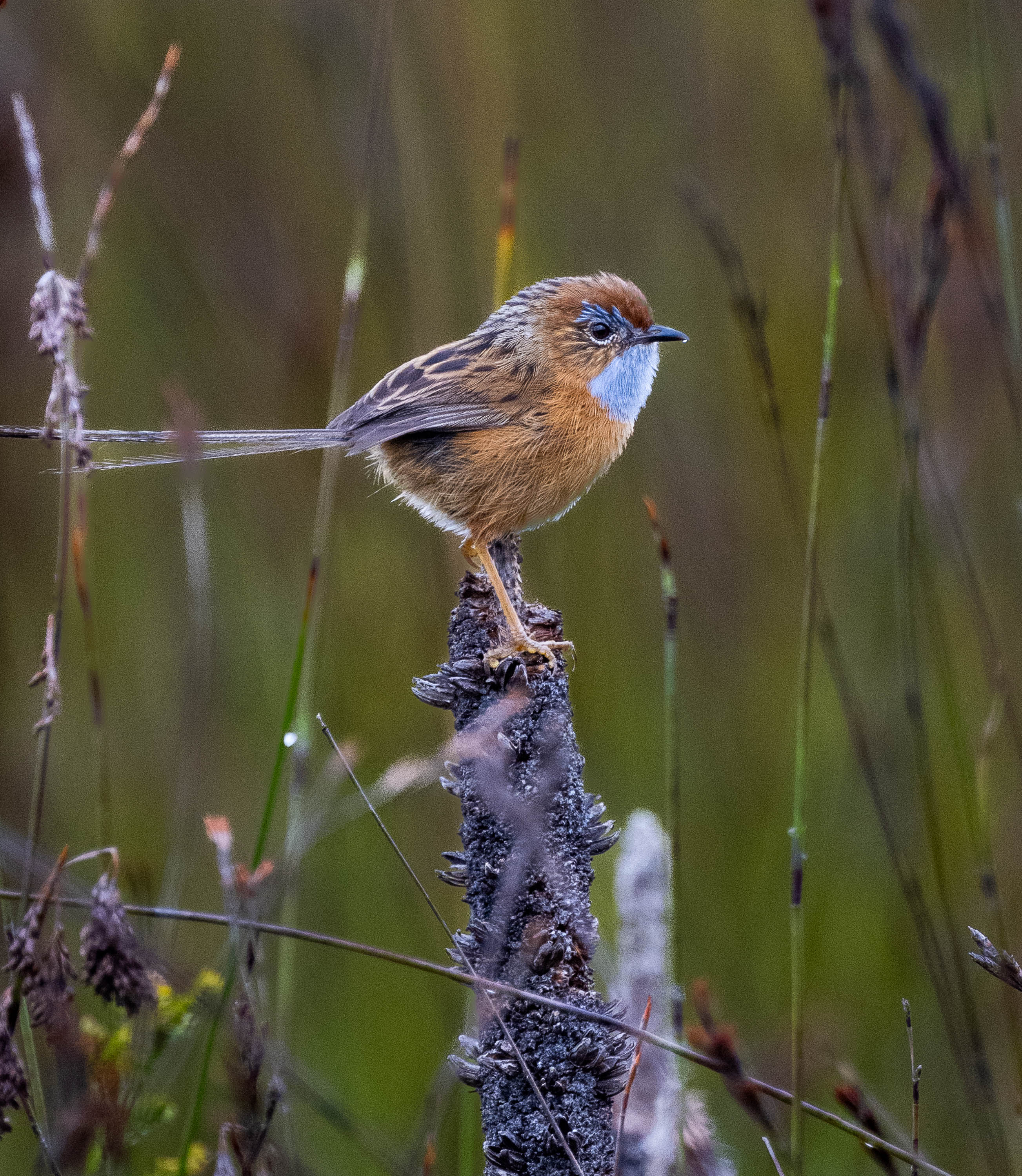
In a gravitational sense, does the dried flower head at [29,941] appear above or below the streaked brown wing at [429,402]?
below

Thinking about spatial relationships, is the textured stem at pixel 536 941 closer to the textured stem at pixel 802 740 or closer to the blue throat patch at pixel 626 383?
the textured stem at pixel 802 740

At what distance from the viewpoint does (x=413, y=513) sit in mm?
4633

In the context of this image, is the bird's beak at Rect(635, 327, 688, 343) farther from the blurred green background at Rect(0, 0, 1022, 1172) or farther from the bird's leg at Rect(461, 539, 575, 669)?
the bird's leg at Rect(461, 539, 575, 669)

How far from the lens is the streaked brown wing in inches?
121

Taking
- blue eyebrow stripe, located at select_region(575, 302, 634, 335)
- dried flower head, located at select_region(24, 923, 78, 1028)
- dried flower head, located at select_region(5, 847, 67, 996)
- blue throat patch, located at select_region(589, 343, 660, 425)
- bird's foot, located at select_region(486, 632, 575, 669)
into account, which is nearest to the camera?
dried flower head, located at select_region(5, 847, 67, 996)

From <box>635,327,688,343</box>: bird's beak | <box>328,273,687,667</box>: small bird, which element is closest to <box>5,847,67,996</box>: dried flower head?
<box>328,273,687,667</box>: small bird

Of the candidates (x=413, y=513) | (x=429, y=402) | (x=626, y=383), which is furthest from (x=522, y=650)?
(x=413, y=513)

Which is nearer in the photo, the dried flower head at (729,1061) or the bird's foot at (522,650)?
the dried flower head at (729,1061)

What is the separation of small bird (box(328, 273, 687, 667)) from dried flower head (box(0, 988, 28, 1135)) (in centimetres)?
152

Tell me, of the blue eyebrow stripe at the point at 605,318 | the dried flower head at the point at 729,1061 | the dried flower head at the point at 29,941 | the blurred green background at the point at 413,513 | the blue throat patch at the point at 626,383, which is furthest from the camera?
the blurred green background at the point at 413,513

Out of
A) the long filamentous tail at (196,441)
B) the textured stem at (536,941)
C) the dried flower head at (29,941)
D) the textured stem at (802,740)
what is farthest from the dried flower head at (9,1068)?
the textured stem at (802,740)

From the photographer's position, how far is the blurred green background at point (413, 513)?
13.5 feet

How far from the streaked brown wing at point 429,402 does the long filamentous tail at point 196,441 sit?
0.33ft

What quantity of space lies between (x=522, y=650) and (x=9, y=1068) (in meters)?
1.07
